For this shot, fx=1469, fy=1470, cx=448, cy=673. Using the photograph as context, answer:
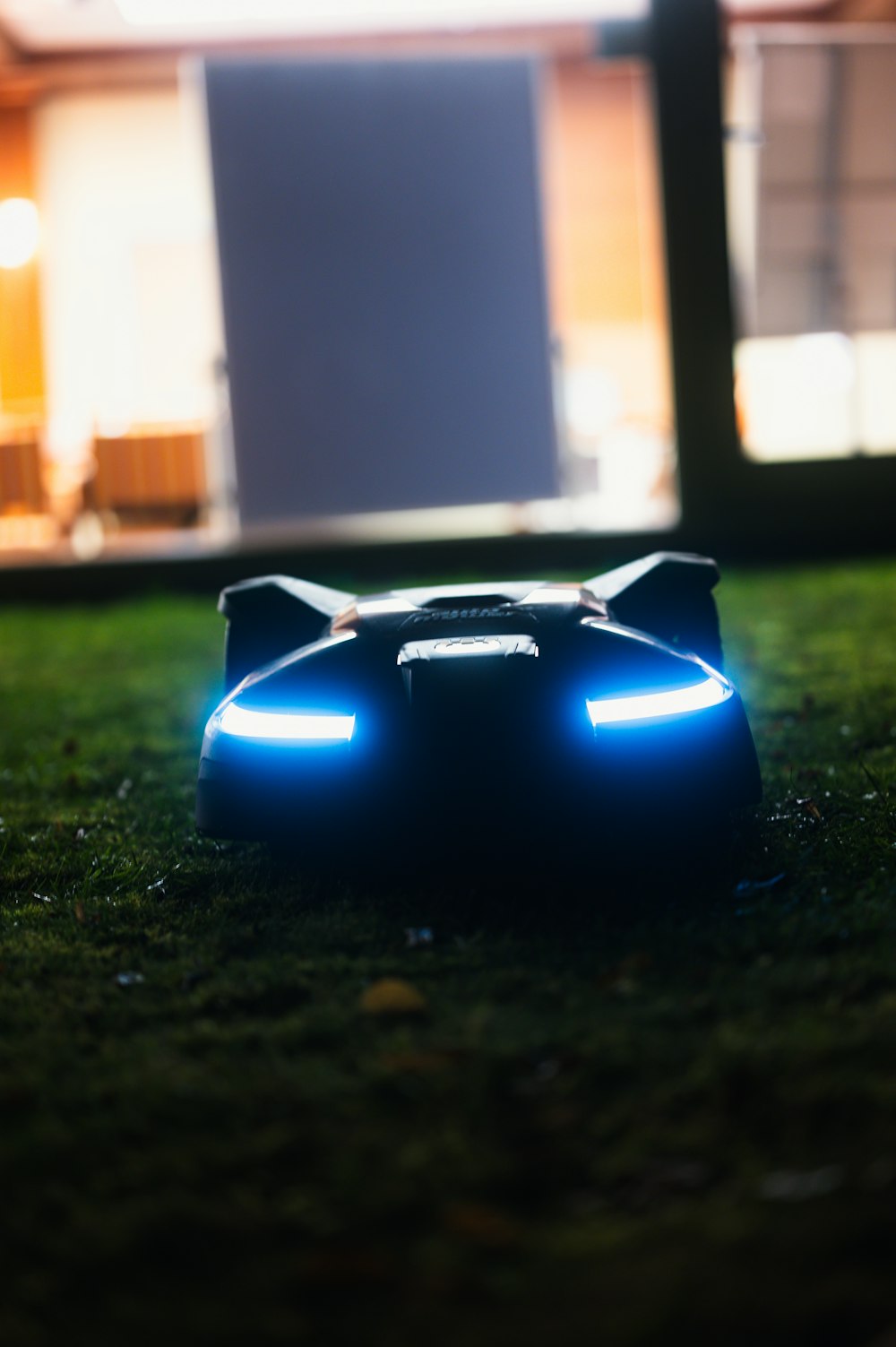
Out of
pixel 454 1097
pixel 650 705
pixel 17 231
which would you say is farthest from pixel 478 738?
pixel 17 231

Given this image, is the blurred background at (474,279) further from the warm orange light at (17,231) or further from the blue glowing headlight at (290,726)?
the blue glowing headlight at (290,726)

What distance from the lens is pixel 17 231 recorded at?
33.8ft

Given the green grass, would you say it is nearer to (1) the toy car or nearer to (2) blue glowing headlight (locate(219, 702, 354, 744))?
(1) the toy car

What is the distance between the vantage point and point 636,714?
231cm

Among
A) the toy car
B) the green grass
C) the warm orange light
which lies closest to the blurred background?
the warm orange light

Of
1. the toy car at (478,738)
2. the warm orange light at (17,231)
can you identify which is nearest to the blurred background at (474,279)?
the warm orange light at (17,231)

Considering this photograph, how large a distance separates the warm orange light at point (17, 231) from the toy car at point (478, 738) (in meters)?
8.67

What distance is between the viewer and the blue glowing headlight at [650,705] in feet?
7.56

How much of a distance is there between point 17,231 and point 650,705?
9.19 meters

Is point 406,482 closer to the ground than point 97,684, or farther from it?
farther from it

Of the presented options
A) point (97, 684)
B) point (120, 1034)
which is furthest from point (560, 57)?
point (120, 1034)

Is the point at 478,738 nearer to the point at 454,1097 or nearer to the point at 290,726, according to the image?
the point at 290,726

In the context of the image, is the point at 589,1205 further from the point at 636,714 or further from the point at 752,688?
the point at 752,688

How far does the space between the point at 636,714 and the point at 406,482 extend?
5.50m
